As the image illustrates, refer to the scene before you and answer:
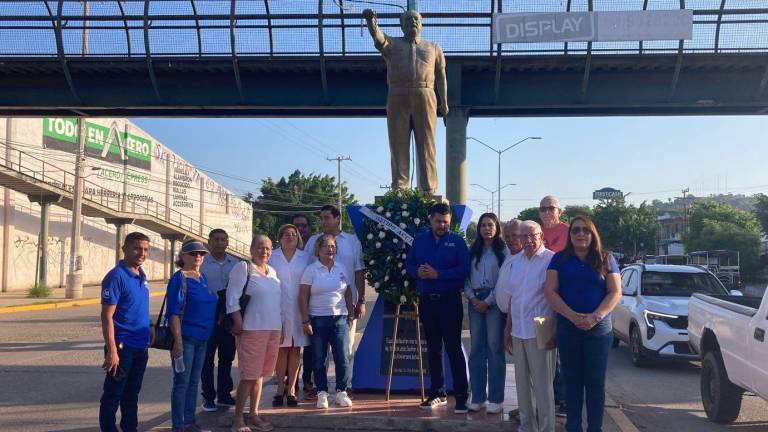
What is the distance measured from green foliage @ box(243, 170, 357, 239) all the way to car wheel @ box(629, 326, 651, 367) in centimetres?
5243

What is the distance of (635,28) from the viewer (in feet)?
50.5

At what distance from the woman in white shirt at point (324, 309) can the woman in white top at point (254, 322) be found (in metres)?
0.52

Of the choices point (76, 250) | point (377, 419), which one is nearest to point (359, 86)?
point (377, 419)

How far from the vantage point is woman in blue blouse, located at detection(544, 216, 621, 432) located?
561cm

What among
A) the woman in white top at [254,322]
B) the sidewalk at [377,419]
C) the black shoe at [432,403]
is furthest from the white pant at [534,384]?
the woman in white top at [254,322]

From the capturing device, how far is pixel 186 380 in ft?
19.8

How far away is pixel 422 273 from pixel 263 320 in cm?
155

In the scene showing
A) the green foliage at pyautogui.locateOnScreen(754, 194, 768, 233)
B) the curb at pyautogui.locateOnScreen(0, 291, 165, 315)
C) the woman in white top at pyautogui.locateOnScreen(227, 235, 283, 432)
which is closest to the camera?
the woman in white top at pyautogui.locateOnScreen(227, 235, 283, 432)

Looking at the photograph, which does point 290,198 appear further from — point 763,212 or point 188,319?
point 188,319

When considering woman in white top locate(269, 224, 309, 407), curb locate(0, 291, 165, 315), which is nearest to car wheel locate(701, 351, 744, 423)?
woman in white top locate(269, 224, 309, 407)

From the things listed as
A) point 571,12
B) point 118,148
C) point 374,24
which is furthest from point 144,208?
point 374,24

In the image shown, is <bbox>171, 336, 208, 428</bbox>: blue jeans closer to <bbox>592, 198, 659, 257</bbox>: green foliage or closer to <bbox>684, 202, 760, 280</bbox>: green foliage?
<bbox>684, 202, 760, 280</bbox>: green foliage

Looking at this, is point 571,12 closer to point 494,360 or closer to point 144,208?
point 494,360

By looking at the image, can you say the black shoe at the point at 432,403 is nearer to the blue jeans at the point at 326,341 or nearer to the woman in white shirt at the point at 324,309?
the woman in white shirt at the point at 324,309
